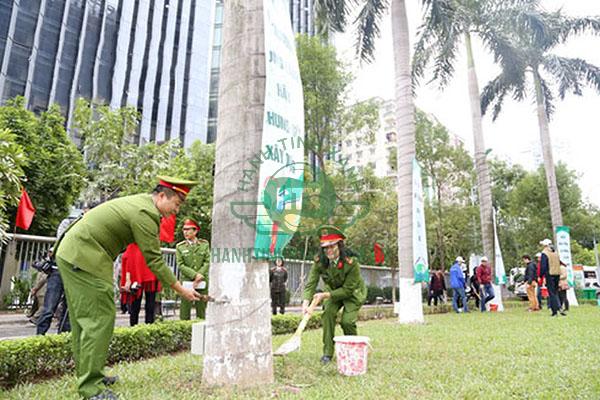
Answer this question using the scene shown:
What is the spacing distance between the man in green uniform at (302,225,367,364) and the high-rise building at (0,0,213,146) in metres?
22.2

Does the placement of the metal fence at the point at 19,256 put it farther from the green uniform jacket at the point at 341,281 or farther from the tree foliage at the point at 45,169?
Answer: the green uniform jacket at the point at 341,281

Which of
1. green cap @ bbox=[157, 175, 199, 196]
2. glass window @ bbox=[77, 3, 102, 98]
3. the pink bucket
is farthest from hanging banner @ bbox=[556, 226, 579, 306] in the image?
glass window @ bbox=[77, 3, 102, 98]

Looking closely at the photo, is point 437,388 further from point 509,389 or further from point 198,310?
point 198,310

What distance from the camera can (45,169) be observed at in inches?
614

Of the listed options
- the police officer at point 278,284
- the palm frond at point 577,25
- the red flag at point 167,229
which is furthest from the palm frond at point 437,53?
the red flag at point 167,229

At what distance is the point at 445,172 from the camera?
2203 centimetres

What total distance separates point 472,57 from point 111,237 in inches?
692

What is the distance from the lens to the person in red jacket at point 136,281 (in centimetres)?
645

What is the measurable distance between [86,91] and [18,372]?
28787 millimetres

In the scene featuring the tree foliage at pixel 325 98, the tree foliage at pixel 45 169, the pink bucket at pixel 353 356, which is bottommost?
the pink bucket at pixel 353 356

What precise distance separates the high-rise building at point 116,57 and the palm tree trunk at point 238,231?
2195cm

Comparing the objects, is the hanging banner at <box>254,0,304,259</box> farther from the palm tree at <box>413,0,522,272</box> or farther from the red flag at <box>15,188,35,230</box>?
the palm tree at <box>413,0,522,272</box>

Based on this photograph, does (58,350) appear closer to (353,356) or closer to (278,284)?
(353,356)

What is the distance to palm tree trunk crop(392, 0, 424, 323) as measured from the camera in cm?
1012
